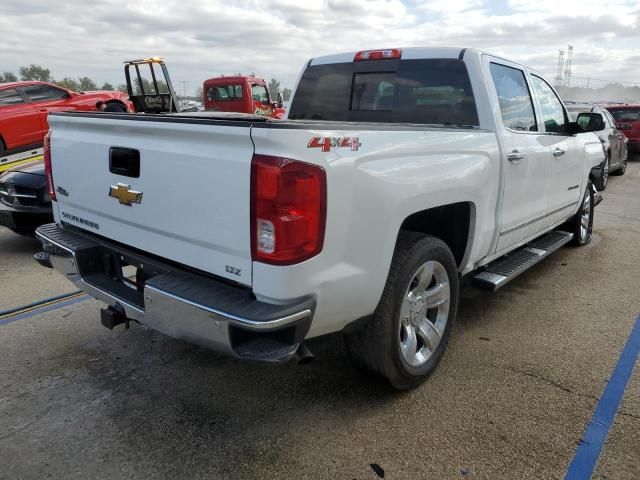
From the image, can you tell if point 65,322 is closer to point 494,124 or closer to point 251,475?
point 251,475

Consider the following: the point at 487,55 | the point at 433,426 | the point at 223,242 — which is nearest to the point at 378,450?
the point at 433,426

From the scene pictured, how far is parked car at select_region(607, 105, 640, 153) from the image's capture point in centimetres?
1426

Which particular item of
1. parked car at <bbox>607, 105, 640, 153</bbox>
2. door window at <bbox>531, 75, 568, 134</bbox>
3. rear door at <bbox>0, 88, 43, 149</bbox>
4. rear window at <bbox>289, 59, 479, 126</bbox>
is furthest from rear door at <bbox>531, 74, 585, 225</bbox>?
parked car at <bbox>607, 105, 640, 153</bbox>

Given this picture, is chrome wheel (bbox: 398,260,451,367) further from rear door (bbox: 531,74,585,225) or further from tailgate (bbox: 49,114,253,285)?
rear door (bbox: 531,74,585,225)

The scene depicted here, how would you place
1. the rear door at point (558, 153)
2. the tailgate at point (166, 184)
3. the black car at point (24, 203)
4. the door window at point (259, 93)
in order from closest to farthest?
the tailgate at point (166, 184)
the rear door at point (558, 153)
the black car at point (24, 203)
the door window at point (259, 93)

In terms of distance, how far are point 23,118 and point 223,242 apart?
34.6ft

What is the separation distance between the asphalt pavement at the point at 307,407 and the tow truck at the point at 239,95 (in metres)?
14.3

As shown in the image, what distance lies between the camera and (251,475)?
2.29 m

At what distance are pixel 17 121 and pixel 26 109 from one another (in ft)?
1.26

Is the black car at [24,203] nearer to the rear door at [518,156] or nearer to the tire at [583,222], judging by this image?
the rear door at [518,156]

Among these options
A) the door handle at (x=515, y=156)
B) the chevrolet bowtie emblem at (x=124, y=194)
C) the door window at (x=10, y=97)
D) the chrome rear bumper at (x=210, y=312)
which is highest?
the door window at (x=10, y=97)

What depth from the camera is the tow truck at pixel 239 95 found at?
17.4 m

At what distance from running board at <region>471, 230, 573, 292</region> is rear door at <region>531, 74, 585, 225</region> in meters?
0.22

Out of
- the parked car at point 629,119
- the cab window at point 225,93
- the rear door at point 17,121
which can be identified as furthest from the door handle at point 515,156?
the cab window at point 225,93
